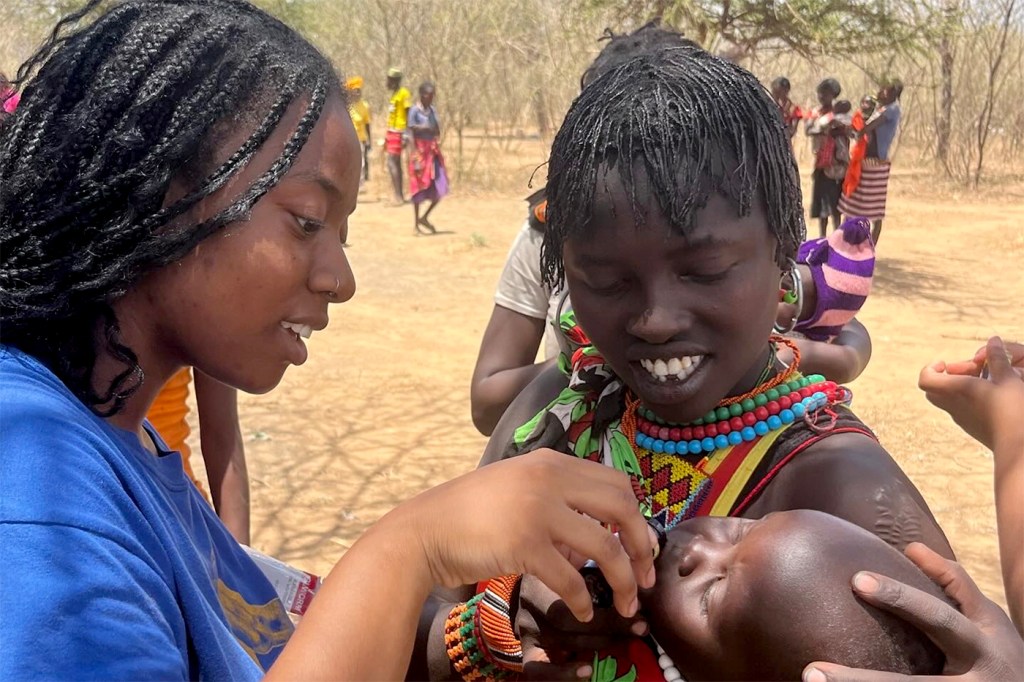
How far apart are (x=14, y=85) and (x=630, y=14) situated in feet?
30.3

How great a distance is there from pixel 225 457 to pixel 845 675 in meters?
1.90

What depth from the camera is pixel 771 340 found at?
1.59 meters

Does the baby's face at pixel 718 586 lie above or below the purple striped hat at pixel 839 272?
below

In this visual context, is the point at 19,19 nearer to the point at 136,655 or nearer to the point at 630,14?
the point at 630,14

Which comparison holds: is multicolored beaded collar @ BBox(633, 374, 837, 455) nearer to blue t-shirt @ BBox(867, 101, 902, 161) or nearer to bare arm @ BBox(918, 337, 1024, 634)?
bare arm @ BBox(918, 337, 1024, 634)

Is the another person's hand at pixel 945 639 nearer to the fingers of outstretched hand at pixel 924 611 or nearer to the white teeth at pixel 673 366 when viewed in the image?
the fingers of outstretched hand at pixel 924 611

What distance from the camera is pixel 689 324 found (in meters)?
1.33

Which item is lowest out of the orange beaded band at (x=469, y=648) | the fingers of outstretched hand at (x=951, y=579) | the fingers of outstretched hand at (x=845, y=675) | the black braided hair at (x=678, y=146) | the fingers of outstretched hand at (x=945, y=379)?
the orange beaded band at (x=469, y=648)

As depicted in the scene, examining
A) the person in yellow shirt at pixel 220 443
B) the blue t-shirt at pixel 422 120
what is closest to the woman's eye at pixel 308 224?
the person in yellow shirt at pixel 220 443

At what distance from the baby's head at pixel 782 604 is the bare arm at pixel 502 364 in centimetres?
122

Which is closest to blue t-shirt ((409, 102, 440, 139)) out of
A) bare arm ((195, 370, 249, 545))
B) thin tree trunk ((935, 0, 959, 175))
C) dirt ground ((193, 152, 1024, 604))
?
dirt ground ((193, 152, 1024, 604))

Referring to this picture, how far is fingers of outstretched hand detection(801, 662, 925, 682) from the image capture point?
3.36 ft

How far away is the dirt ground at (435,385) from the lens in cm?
482

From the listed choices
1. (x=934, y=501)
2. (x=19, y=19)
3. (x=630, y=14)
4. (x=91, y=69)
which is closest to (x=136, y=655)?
(x=91, y=69)
